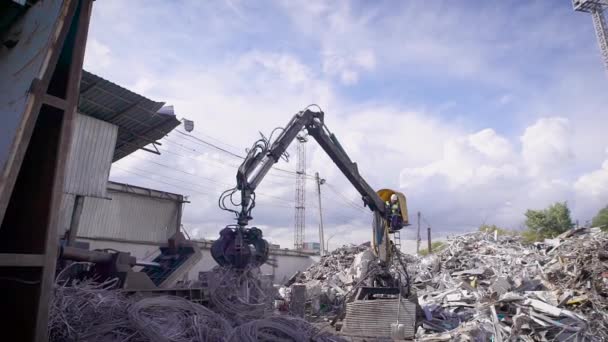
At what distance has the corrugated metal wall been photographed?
1562 cm

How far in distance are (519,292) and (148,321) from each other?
30.3 feet

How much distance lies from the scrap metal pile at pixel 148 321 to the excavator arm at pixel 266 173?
1.00 meters

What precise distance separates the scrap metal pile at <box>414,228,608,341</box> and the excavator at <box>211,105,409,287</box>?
191cm

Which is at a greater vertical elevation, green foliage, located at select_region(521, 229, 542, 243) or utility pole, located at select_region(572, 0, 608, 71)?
utility pole, located at select_region(572, 0, 608, 71)

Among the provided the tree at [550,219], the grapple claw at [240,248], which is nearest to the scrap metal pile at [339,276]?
the grapple claw at [240,248]

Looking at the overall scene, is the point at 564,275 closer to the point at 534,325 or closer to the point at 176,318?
the point at 534,325

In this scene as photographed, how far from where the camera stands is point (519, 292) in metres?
10.3

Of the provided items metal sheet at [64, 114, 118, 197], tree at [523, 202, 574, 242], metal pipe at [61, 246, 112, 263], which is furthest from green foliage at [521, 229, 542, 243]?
metal pipe at [61, 246, 112, 263]

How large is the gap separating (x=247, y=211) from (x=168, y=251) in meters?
1.76

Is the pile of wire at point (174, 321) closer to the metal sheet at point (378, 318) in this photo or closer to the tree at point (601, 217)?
the metal sheet at point (378, 318)

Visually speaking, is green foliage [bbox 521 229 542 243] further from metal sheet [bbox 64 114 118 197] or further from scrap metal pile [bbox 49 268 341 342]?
metal sheet [bbox 64 114 118 197]

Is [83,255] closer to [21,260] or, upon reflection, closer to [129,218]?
[21,260]

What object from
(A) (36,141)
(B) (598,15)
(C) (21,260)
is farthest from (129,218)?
(B) (598,15)

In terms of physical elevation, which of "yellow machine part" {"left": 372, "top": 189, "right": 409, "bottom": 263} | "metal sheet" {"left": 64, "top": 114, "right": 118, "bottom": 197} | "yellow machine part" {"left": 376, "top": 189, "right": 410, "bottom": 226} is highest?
"metal sheet" {"left": 64, "top": 114, "right": 118, "bottom": 197}
